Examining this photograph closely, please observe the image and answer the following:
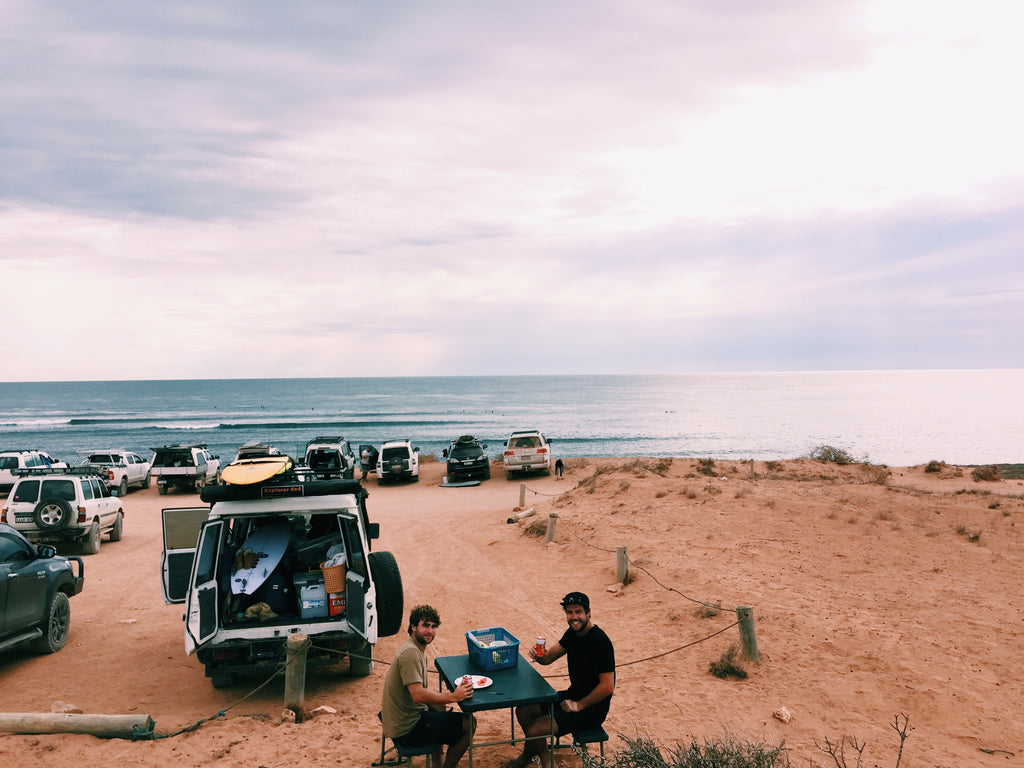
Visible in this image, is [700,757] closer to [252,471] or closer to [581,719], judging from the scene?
[581,719]

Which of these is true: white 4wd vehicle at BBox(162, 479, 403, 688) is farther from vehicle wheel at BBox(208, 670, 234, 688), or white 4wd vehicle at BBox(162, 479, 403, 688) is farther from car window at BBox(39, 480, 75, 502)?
car window at BBox(39, 480, 75, 502)

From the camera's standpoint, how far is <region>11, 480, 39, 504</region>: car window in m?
16.7

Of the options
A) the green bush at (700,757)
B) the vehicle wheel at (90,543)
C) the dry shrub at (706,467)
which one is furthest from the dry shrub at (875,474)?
the vehicle wheel at (90,543)

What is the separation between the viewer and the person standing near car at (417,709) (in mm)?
5453

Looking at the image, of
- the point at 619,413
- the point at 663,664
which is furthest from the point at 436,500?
the point at 619,413

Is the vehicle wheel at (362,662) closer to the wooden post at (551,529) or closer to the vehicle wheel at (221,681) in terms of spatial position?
the vehicle wheel at (221,681)

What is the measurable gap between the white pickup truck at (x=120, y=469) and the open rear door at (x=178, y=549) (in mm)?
21488

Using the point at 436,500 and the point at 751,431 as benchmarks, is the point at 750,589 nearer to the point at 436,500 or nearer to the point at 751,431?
the point at 436,500

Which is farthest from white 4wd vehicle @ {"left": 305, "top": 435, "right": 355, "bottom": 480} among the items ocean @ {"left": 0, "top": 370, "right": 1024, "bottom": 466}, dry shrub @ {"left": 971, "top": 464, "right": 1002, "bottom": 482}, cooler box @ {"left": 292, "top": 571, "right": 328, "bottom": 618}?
dry shrub @ {"left": 971, "top": 464, "right": 1002, "bottom": 482}

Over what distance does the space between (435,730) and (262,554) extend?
3.75 m

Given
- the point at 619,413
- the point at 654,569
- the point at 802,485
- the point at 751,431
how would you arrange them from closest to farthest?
the point at 654,569 → the point at 802,485 → the point at 751,431 → the point at 619,413

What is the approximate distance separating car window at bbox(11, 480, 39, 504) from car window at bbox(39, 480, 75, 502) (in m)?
0.16

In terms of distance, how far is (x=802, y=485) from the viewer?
19391 mm

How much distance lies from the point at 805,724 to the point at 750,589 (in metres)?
4.39
